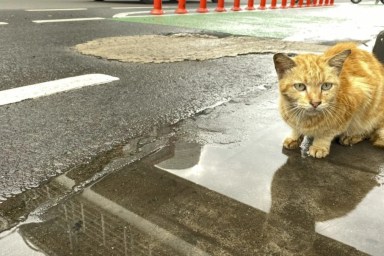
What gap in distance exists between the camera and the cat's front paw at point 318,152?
2664 millimetres

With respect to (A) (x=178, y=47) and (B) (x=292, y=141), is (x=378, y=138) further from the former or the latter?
(A) (x=178, y=47)

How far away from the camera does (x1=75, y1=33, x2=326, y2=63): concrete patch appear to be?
536 centimetres

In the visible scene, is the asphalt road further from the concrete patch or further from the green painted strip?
the green painted strip

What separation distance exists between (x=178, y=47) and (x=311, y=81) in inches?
148

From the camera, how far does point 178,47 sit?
607 cm

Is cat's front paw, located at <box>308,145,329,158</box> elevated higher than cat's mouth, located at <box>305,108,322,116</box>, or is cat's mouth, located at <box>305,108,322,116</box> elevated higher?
cat's mouth, located at <box>305,108,322,116</box>

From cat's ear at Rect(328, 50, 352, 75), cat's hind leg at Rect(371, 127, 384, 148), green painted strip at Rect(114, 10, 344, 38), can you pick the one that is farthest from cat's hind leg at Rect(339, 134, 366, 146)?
green painted strip at Rect(114, 10, 344, 38)

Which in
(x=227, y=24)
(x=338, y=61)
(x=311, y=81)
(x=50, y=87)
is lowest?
(x=50, y=87)

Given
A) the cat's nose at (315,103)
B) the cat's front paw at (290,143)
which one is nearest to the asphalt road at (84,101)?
the cat's front paw at (290,143)

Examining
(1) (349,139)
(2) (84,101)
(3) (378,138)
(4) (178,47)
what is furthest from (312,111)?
(4) (178,47)

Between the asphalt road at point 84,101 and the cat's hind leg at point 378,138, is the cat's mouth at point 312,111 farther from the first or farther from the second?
the asphalt road at point 84,101

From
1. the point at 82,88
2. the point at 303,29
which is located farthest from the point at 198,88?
the point at 303,29

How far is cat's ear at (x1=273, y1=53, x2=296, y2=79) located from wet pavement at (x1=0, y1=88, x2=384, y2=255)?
551 millimetres

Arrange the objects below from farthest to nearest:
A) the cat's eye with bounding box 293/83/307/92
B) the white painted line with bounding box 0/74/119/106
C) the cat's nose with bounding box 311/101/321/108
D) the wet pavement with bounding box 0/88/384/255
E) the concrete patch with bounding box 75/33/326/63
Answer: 1. the concrete patch with bounding box 75/33/326/63
2. the white painted line with bounding box 0/74/119/106
3. the cat's eye with bounding box 293/83/307/92
4. the cat's nose with bounding box 311/101/321/108
5. the wet pavement with bounding box 0/88/384/255
